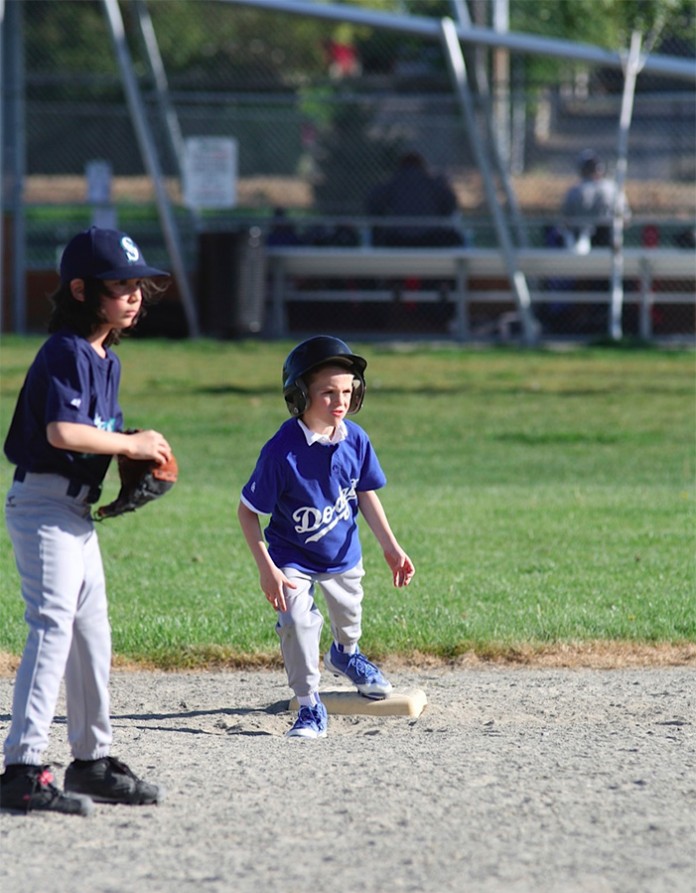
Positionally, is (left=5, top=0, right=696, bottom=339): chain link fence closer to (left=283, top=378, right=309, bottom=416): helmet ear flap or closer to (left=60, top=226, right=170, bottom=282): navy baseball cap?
(left=283, top=378, right=309, bottom=416): helmet ear flap

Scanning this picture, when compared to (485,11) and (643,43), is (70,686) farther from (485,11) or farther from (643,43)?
(485,11)

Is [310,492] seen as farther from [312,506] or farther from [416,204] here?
[416,204]

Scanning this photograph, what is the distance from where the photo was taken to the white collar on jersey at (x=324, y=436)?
5.14m

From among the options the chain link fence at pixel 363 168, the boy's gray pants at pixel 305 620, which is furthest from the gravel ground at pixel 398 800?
the chain link fence at pixel 363 168

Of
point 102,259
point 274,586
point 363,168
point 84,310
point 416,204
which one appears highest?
point 363,168

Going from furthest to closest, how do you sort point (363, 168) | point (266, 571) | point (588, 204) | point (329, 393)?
point (363, 168) → point (588, 204) → point (329, 393) → point (266, 571)

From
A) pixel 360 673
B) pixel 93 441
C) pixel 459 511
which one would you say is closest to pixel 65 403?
pixel 93 441

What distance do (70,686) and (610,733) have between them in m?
1.85

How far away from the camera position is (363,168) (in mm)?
21531

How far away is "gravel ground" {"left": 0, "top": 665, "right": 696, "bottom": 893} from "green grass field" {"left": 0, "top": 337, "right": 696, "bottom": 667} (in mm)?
731

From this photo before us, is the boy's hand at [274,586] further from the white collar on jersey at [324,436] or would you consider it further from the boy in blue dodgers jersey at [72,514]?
the boy in blue dodgers jersey at [72,514]

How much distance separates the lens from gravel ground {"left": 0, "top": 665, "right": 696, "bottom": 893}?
11.8 ft

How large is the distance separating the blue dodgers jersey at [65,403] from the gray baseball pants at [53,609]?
53 millimetres

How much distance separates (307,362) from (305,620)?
0.87 metres
